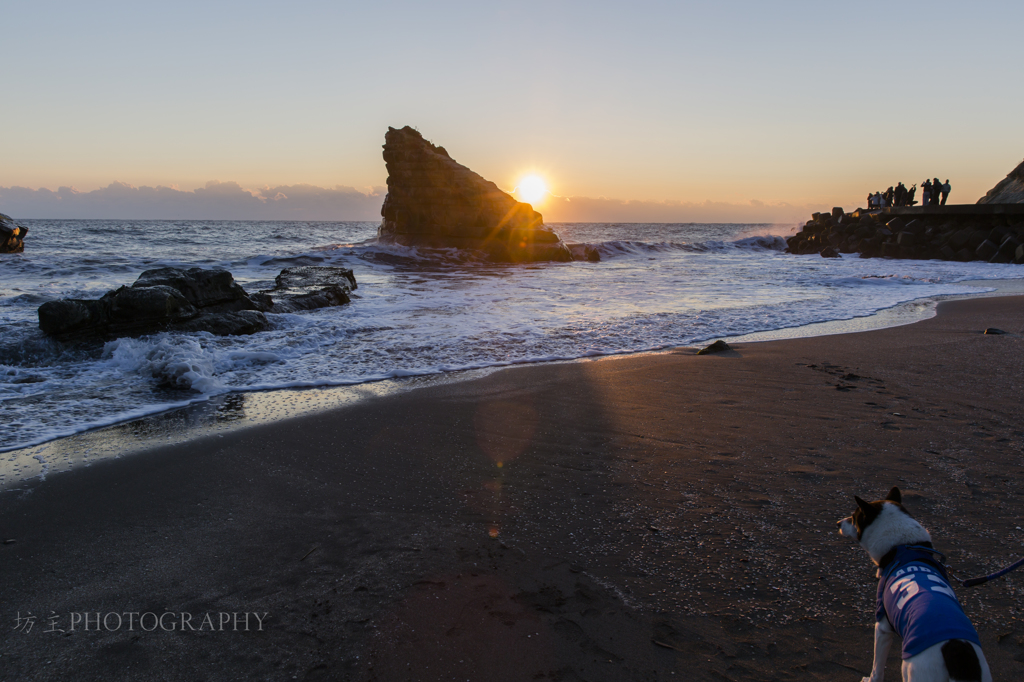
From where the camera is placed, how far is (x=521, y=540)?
2.98 metres

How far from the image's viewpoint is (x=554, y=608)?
244 centimetres

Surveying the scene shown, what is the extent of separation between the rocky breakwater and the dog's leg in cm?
919

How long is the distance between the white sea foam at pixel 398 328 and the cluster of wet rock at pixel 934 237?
538cm

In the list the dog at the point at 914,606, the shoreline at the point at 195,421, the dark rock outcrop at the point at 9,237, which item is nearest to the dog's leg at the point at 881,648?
the dog at the point at 914,606

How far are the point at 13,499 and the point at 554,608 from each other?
3589 mm

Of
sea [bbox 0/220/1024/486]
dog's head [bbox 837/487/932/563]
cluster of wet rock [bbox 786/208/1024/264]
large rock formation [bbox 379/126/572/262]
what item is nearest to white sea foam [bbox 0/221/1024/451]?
sea [bbox 0/220/1024/486]

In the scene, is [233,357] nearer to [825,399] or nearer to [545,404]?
[545,404]

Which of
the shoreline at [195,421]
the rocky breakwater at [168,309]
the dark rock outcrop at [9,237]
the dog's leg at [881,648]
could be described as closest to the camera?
the dog's leg at [881,648]

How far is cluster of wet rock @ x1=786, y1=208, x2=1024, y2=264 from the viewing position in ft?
83.3

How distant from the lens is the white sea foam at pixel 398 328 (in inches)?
→ 241

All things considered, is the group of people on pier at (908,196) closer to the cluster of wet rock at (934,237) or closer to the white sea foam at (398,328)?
the cluster of wet rock at (934,237)

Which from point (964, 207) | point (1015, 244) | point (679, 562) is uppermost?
point (964, 207)

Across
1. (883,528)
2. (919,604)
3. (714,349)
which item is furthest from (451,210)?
(919,604)

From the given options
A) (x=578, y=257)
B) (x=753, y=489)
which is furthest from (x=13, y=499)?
(x=578, y=257)
